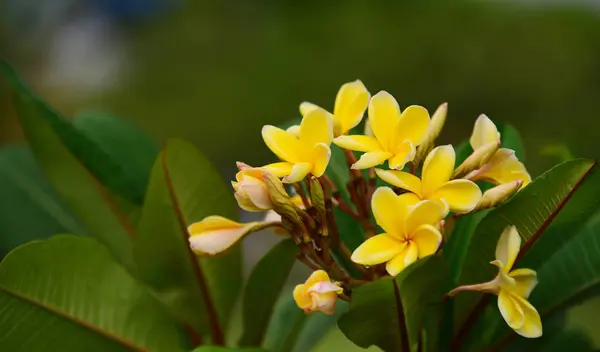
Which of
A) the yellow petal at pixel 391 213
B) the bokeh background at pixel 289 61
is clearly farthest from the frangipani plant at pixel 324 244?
the bokeh background at pixel 289 61

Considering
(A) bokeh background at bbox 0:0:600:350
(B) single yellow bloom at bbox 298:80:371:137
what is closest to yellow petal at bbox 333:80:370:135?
(B) single yellow bloom at bbox 298:80:371:137

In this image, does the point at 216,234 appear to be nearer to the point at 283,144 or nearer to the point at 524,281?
the point at 283,144

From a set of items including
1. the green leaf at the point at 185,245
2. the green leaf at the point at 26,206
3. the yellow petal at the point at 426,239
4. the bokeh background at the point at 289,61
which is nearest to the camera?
the yellow petal at the point at 426,239

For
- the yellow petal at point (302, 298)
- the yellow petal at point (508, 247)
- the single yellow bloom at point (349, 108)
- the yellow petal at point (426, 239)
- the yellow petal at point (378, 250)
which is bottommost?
the yellow petal at point (302, 298)

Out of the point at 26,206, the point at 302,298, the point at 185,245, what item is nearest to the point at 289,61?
the point at 26,206

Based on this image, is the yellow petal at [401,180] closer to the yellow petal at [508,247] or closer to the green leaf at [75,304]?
the yellow petal at [508,247]

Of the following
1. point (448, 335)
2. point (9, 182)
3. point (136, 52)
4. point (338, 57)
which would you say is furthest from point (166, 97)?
point (448, 335)
